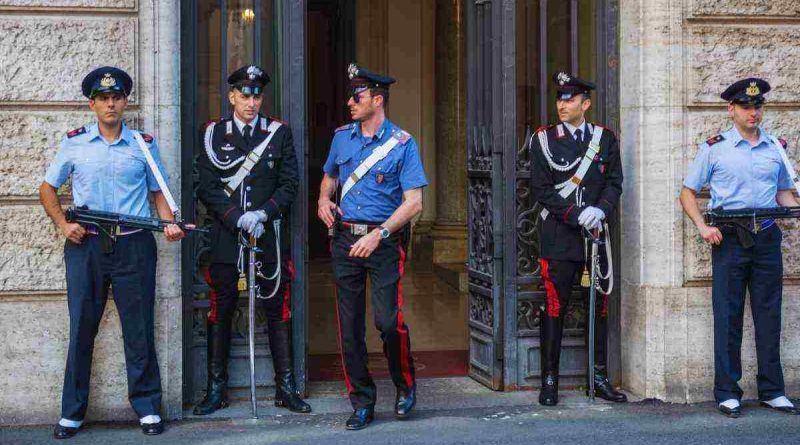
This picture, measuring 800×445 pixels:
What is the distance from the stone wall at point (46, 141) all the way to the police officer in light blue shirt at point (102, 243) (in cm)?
24

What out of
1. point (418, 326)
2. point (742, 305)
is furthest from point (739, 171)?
point (418, 326)

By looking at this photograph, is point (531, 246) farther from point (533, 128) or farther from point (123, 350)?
point (123, 350)

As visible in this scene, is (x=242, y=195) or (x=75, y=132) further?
(x=242, y=195)

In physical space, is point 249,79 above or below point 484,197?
above

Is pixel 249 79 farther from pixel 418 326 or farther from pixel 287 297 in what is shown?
pixel 418 326

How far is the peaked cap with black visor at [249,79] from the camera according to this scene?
768 cm

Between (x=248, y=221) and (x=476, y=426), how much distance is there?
1.83m

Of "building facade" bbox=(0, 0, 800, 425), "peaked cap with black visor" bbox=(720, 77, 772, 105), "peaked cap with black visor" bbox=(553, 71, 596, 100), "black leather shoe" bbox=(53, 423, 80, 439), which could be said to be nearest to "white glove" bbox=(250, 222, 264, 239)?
"building facade" bbox=(0, 0, 800, 425)

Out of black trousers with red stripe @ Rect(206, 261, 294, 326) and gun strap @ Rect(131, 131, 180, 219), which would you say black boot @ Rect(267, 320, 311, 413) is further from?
gun strap @ Rect(131, 131, 180, 219)

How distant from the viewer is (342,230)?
24.9 ft

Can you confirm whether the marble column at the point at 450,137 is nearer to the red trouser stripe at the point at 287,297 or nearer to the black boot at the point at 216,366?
the red trouser stripe at the point at 287,297

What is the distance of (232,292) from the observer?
784cm

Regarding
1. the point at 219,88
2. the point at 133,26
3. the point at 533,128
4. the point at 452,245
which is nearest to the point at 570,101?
the point at 533,128

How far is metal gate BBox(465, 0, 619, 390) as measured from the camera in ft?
27.7
